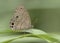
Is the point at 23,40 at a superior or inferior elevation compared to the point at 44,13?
inferior

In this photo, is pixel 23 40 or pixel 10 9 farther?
pixel 10 9

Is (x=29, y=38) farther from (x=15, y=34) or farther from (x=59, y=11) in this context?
(x=59, y=11)

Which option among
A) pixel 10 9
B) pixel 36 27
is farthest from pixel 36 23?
pixel 10 9

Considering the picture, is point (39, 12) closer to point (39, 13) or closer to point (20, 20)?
point (39, 13)

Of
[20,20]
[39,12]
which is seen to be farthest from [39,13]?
[20,20]
